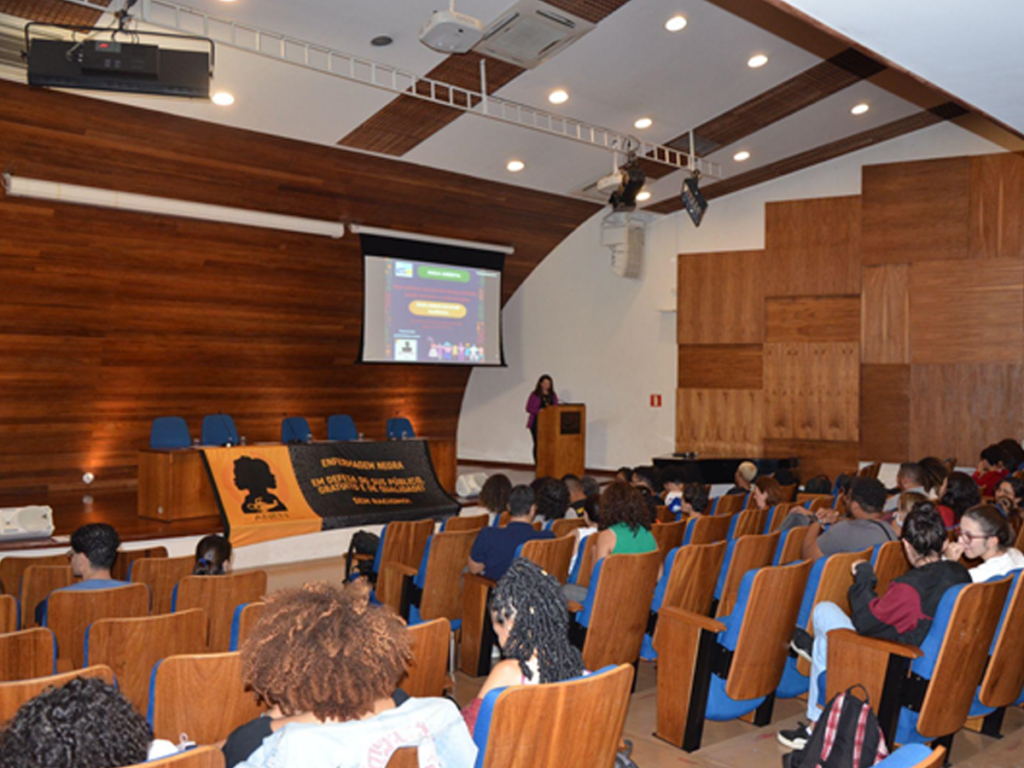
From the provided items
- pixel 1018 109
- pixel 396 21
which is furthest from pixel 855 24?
pixel 396 21

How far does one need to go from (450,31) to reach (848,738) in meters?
5.13

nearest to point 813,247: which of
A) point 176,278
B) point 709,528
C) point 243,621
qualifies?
point 709,528

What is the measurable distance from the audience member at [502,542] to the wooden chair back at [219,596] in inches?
40.3

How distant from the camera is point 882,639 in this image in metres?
3.04

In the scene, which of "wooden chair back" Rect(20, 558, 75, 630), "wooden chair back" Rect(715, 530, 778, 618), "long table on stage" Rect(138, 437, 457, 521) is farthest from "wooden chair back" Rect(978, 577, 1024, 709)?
"long table on stage" Rect(138, 437, 457, 521)

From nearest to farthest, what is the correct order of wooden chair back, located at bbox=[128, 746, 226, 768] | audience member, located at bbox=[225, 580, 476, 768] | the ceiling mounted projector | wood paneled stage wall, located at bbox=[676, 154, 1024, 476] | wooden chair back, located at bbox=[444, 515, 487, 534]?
1. wooden chair back, located at bbox=[128, 746, 226, 768]
2. audience member, located at bbox=[225, 580, 476, 768]
3. wooden chair back, located at bbox=[444, 515, 487, 534]
4. the ceiling mounted projector
5. wood paneled stage wall, located at bbox=[676, 154, 1024, 476]

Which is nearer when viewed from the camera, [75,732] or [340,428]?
[75,732]

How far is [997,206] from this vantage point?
9.96 meters

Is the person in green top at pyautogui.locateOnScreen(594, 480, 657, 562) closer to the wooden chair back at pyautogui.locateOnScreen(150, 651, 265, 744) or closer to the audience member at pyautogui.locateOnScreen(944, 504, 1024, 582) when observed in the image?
the audience member at pyautogui.locateOnScreen(944, 504, 1024, 582)

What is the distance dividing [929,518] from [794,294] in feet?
28.0

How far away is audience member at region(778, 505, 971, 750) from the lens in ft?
9.98

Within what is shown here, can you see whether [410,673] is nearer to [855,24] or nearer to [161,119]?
[855,24]

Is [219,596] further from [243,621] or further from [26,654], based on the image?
[26,654]

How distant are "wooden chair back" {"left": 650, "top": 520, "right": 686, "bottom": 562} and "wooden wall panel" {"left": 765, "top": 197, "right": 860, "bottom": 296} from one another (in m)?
7.12
